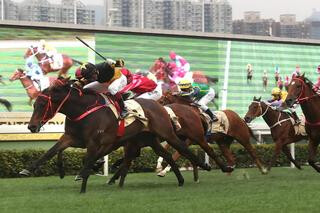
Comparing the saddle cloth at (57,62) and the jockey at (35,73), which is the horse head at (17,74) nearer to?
the jockey at (35,73)

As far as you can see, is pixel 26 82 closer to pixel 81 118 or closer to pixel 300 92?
pixel 300 92

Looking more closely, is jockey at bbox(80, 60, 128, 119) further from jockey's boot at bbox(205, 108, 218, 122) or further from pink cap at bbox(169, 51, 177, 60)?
pink cap at bbox(169, 51, 177, 60)

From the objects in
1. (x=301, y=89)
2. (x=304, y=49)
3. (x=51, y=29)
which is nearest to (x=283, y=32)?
(x=304, y=49)

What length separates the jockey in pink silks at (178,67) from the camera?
58.7ft

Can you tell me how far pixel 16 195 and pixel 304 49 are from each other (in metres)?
14.1

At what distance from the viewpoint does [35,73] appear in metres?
16.0

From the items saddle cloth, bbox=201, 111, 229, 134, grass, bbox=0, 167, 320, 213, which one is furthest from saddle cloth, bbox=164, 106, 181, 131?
saddle cloth, bbox=201, 111, 229, 134

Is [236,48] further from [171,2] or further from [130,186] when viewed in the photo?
[130,186]

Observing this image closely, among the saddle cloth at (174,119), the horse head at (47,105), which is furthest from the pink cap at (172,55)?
the horse head at (47,105)

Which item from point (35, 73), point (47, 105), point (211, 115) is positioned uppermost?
point (35, 73)

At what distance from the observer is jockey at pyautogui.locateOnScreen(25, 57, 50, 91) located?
1596 centimetres

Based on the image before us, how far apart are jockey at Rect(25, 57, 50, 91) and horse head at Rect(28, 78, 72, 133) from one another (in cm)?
709

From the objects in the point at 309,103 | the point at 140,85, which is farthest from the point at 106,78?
the point at 309,103

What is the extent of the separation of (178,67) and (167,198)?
1030 centimetres
